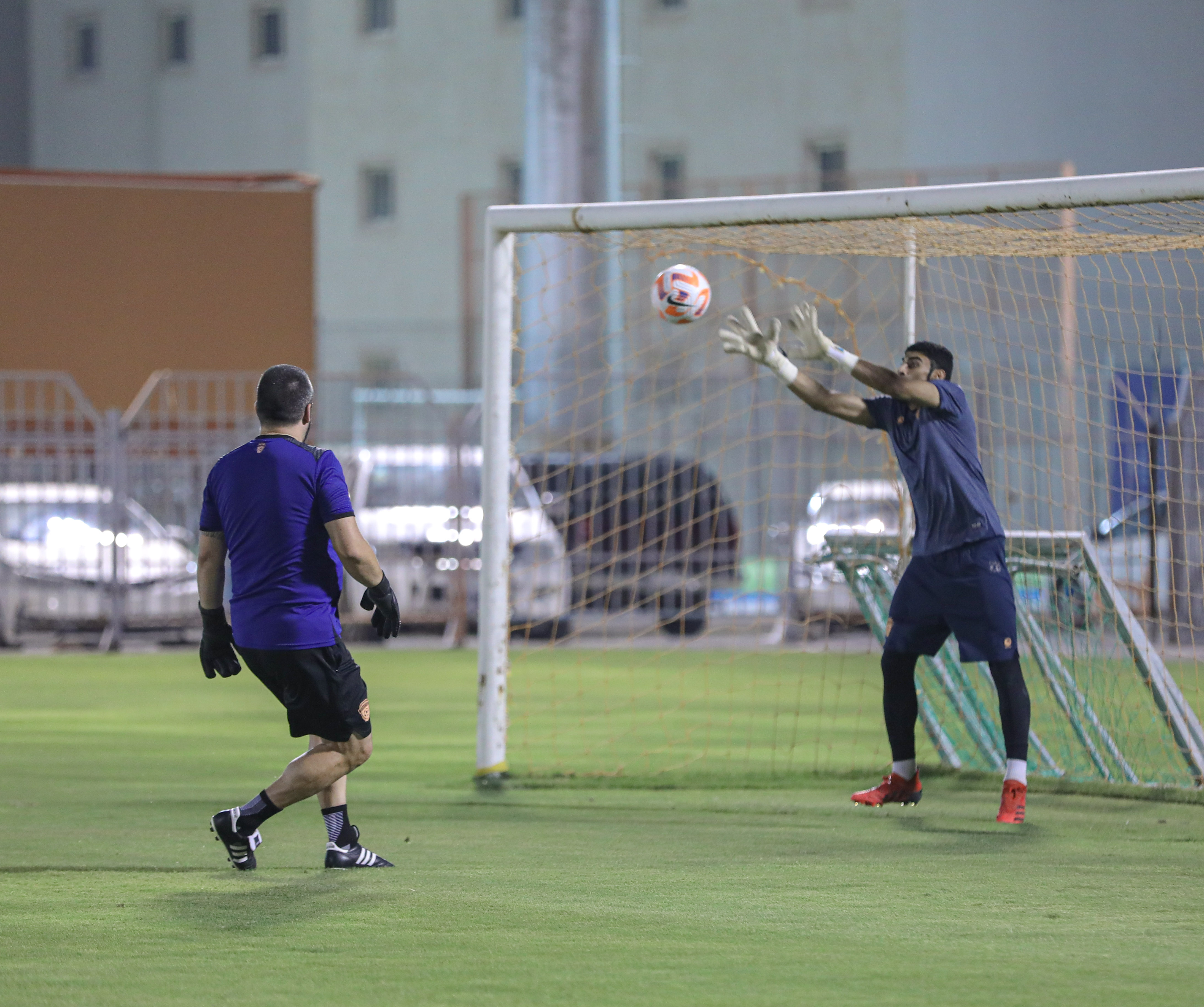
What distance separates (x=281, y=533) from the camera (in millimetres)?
5836

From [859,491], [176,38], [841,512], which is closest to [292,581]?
[859,491]

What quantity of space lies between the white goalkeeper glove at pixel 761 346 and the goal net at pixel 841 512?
2.18 feet

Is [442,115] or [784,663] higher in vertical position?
[442,115]

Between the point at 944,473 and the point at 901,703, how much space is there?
1.06m

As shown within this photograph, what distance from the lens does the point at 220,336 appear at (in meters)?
20.0

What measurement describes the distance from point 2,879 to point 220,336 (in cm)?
1454

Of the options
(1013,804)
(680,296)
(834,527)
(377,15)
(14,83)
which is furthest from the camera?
(14,83)

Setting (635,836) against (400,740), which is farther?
(400,740)

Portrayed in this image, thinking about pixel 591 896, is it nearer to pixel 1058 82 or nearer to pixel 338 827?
pixel 338 827

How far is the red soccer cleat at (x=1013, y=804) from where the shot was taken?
7.14m

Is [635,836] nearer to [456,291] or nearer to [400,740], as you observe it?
[400,740]

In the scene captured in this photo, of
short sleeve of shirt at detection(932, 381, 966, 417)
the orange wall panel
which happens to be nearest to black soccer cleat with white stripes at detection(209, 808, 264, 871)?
short sleeve of shirt at detection(932, 381, 966, 417)

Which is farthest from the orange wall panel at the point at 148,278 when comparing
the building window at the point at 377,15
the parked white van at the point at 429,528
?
the building window at the point at 377,15

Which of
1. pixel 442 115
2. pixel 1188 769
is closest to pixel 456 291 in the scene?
pixel 442 115
